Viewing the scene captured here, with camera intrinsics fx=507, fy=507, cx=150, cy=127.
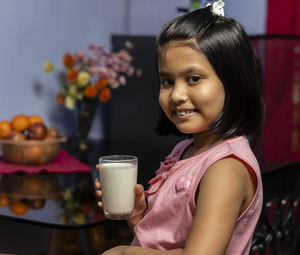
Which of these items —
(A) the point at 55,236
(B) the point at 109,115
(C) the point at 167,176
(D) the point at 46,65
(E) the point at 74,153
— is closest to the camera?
(C) the point at 167,176

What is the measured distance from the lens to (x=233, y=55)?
0.76m

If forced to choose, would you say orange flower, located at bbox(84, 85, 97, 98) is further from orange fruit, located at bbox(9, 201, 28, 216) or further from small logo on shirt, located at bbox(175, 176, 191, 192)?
small logo on shirt, located at bbox(175, 176, 191, 192)

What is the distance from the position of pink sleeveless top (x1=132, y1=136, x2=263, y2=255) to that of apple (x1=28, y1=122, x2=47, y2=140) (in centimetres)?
91

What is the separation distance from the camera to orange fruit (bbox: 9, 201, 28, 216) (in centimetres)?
119

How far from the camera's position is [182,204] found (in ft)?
2.43

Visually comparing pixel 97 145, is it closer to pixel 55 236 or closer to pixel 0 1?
pixel 0 1

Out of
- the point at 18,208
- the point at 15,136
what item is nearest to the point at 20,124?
the point at 15,136

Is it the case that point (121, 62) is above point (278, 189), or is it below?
above

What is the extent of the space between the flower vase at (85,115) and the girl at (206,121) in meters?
1.35

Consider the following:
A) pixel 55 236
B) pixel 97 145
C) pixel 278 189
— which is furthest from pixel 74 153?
pixel 278 189

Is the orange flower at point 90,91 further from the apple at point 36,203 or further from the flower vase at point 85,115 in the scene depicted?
the apple at point 36,203

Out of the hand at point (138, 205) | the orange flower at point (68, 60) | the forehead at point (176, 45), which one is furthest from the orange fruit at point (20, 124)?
the forehead at point (176, 45)

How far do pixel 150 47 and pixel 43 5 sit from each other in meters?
0.48

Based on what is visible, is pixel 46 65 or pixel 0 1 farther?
pixel 46 65
